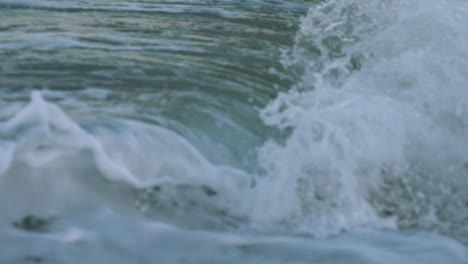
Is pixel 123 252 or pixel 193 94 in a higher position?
pixel 193 94

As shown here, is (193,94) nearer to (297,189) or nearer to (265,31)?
(297,189)

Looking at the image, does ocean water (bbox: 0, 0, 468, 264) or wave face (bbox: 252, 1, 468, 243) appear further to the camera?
wave face (bbox: 252, 1, 468, 243)

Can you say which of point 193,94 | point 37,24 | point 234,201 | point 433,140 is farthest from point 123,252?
point 37,24

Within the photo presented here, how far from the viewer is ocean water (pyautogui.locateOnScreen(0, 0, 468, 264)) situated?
2.13 meters

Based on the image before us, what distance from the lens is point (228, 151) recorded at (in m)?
2.82

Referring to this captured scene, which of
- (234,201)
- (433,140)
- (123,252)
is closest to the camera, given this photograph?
(123,252)

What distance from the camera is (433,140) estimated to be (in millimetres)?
3211

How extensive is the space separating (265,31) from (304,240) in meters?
3.40

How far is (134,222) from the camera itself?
7.14 ft

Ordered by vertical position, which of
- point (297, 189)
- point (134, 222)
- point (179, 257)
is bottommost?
point (179, 257)

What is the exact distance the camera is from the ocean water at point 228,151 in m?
2.13

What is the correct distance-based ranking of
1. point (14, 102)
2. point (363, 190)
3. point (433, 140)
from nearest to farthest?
Answer: point (363, 190)
point (14, 102)
point (433, 140)

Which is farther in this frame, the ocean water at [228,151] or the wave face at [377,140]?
the wave face at [377,140]

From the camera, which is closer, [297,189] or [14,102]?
[297,189]
